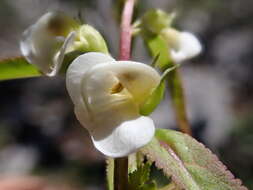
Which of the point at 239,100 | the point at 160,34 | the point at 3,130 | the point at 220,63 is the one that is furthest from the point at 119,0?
the point at 220,63

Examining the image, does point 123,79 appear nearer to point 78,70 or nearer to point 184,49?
point 78,70

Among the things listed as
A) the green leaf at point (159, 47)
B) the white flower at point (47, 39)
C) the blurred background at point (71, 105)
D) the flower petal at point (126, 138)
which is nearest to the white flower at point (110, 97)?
the flower petal at point (126, 138)

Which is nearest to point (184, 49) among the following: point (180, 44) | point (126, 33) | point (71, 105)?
point (180, 44)

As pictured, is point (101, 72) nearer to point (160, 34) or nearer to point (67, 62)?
point (67, 62)

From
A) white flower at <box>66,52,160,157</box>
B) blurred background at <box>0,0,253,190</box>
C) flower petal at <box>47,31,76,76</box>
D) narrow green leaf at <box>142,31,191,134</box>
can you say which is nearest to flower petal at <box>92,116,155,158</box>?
white flower at <box>66,52,160,157</box>

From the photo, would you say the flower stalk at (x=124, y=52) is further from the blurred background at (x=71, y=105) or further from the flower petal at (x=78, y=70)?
the blurred background at (x=71, y=105)

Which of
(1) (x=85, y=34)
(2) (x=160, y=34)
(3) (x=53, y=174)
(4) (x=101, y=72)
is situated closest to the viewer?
(4) (x=101, y=72)

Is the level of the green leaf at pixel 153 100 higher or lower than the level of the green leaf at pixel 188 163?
higher
